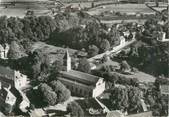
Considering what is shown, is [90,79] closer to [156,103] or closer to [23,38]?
[156,103]

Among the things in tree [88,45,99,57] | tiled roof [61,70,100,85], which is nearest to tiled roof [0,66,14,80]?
tiled roof [61,70,100,85]

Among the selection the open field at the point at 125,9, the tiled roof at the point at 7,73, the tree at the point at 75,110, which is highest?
the open field at the point at 125,9

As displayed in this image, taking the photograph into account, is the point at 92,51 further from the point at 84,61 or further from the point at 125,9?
the point at 125,9

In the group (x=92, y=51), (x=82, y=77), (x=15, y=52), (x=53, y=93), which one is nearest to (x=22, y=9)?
(x=15, y=52)

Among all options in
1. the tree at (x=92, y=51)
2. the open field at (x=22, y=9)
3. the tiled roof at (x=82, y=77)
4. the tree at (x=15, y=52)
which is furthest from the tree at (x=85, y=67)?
the open field at (x=22, y=9)

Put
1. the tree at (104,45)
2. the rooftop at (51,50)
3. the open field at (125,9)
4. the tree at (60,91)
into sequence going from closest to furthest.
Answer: the tree at (60,91), the rooftop at (51,50), the tree at (104,45), the open field at (125,9)

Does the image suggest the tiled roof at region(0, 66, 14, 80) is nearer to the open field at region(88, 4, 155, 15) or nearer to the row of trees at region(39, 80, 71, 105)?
the row of trees at region(39, 80, 71, 105)

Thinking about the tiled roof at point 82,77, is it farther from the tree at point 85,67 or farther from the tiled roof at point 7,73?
the tiled roof at point 7,73
